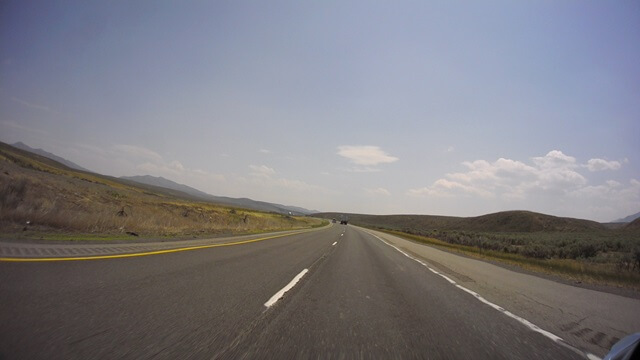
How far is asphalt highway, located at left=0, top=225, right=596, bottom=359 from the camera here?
3.60 meters

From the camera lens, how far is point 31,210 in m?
14.4

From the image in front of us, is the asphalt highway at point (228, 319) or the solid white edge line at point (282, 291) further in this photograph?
the solid white edge line at point (282, 291)

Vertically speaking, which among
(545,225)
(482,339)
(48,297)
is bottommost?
(48,297)

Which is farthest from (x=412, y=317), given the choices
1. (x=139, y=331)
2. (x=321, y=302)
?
(x=139, y=331)

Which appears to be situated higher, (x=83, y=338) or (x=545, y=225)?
(x=545, y=225)

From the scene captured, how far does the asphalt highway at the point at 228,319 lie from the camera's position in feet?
11.8

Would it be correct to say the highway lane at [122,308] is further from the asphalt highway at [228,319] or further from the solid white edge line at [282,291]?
the solid white edge line at [282,291]

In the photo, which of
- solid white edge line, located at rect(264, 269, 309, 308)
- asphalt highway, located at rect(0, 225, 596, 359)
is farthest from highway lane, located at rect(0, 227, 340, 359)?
solid white edge line, located at rect(264, 269, 309, 308)

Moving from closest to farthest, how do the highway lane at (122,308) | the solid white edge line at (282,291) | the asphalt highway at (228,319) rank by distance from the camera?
the highway lane at (122,308)
the asphalt highway at (228,319)
the solid white edge line at (282,291)

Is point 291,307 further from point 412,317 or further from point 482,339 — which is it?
point 482,339

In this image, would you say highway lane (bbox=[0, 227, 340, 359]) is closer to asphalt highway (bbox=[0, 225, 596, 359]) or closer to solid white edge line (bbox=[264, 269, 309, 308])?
asphalt highway (bbox=[0, 225, 596, 359])

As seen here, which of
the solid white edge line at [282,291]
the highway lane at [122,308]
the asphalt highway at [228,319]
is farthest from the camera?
the solid white edge line at [282,291]

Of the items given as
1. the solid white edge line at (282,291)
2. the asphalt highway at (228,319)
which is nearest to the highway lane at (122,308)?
the asphalt highway at (228,319)

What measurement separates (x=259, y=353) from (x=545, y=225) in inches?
4090
